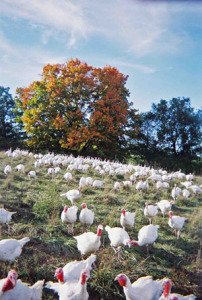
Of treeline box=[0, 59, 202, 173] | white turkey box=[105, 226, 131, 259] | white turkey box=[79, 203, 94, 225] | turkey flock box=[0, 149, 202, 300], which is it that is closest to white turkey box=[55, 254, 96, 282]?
turkey flock box=[0, 149, 202, 300]

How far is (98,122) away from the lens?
2909 cm

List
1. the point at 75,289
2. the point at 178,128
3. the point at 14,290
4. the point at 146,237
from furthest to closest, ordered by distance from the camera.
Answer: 1. the point at 178,128
2. the point at 146,237
3. the point at 75,289
4. the point at 14,290

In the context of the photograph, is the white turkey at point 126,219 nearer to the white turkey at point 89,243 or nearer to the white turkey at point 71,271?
the white turkey at point 89,243

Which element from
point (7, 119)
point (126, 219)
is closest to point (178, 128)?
point (7, 119)

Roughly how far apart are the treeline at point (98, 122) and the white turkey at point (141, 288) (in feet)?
73.7

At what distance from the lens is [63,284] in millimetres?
5582

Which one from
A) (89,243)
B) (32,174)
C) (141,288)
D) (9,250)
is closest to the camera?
(141,288)

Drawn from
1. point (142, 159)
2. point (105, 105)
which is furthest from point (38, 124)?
point (142, 159)

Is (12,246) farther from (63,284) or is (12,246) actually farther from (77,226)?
(77,226)

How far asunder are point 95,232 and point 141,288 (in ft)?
9.29

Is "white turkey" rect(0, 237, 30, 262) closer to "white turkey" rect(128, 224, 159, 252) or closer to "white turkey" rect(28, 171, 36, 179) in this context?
"white turkey" rect(128, 224, 159, 252)

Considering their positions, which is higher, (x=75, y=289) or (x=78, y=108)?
(x=78, y=108)

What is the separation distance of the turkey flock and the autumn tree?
1276 cm

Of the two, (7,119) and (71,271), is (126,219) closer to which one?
(71,271)
